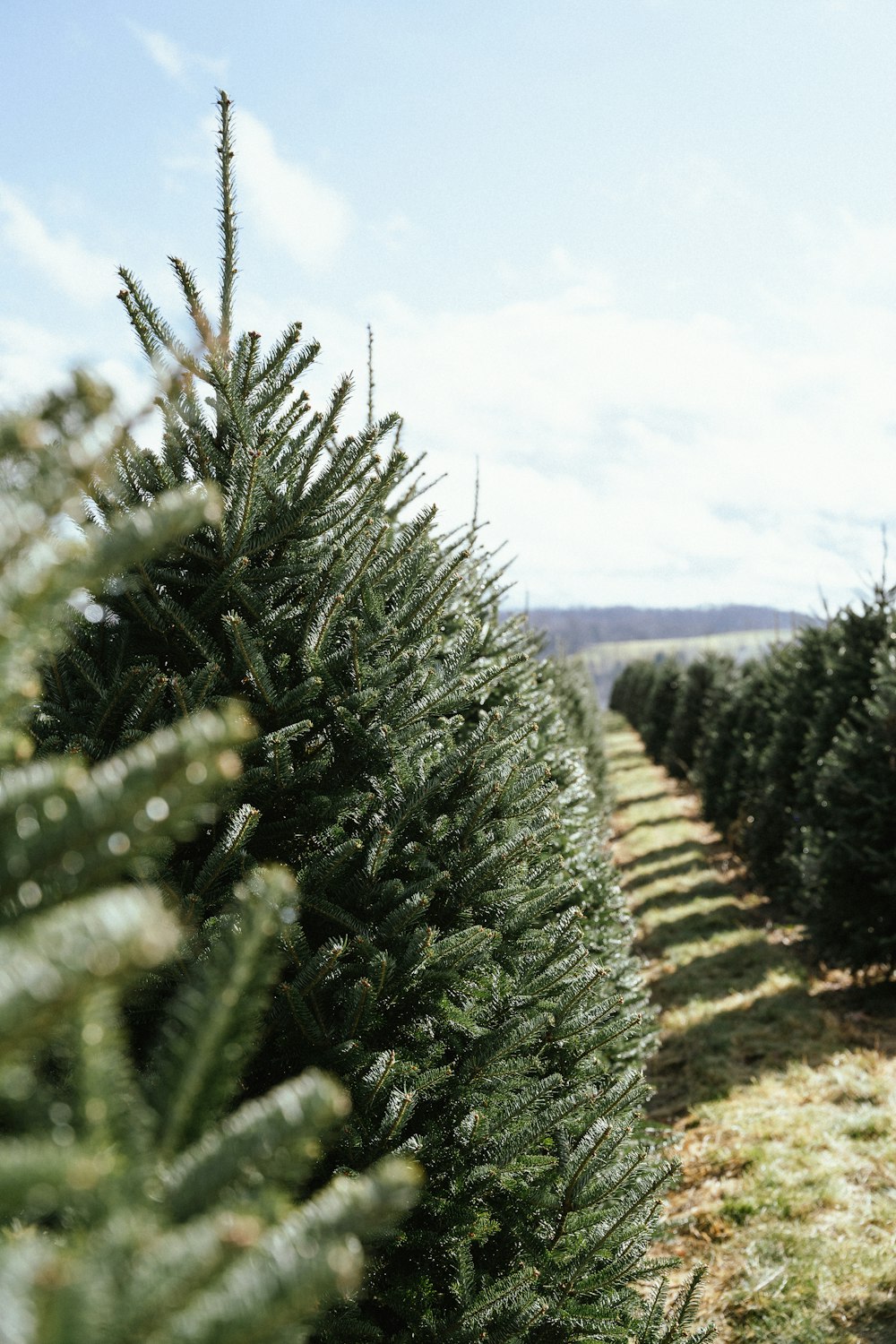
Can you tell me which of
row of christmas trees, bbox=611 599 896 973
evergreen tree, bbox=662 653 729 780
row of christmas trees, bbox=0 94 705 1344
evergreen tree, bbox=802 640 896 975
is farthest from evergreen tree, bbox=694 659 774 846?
row of christmas trees, bbox=0 94 705 1344

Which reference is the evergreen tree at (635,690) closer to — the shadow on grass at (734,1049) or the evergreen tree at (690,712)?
the evergreen tree at (690,712)

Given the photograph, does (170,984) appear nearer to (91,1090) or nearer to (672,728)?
(91,1090)

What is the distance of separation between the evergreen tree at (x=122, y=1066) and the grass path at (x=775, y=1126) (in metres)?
3.21

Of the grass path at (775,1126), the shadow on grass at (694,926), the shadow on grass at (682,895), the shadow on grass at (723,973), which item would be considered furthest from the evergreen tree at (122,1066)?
the shadow on grass at (682,895)

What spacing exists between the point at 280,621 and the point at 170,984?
1061 millimetres

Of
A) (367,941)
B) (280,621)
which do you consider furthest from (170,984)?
(280,621)

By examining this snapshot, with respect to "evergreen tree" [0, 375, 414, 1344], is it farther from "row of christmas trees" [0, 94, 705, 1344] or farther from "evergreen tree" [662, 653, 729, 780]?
"evergreen tree" [662, 653, 729, 780]

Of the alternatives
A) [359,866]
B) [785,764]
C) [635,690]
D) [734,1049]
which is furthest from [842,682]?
[635,690]

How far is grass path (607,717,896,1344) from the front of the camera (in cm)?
425

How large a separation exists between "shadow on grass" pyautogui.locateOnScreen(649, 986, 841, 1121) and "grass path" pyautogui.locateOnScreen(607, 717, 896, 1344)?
2 cm

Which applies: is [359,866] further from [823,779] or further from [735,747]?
[735,747]

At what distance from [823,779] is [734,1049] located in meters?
3.32

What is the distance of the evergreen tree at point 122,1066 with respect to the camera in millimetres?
508

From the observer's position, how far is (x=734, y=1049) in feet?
25.9
